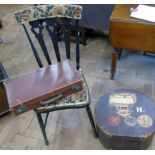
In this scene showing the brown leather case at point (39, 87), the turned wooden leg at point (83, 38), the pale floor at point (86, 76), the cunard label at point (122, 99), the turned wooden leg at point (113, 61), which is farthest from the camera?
the turned wooden leg at point (83, 38)

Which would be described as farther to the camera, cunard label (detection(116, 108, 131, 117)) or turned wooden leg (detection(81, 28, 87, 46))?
turned wooden leg (detection(81, 28, 87, 46))

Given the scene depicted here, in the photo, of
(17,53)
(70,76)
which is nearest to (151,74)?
(70,76)

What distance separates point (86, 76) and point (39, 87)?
101cm

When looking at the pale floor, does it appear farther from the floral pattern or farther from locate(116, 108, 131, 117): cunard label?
the floral pattern

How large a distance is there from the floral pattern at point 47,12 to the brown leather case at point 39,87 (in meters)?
0.35

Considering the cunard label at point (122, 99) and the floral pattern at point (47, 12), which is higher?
the floral pattern at point (47, 12)

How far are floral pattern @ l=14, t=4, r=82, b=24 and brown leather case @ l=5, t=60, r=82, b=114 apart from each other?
35cm

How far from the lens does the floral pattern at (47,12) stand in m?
1.57

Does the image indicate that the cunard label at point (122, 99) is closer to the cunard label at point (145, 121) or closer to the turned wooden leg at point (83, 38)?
the cunard label at point (145, 121)

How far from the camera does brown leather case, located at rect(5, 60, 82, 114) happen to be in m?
1.39

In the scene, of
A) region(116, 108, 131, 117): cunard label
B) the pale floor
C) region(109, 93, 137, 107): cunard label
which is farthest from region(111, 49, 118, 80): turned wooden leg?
region(116, 108, 131, 117): cunard label

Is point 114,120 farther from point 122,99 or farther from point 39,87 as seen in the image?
point 39,87

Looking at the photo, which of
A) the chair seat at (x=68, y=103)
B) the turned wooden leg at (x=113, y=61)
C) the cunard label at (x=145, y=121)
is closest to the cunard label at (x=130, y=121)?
the cunard label at (x=145, y=121)

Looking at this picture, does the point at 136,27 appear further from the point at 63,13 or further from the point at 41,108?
the point at 41,108
